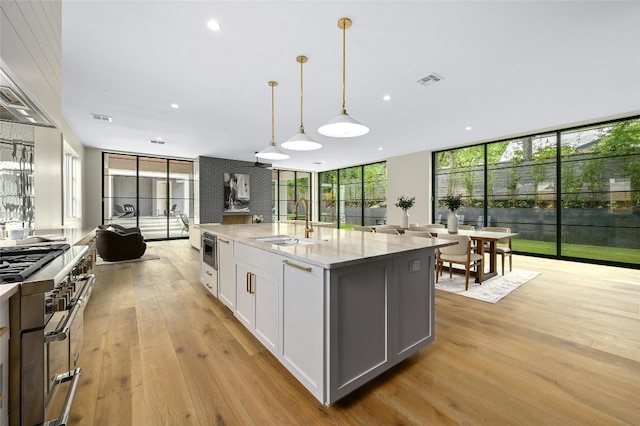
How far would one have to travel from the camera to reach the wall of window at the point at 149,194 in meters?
8.09

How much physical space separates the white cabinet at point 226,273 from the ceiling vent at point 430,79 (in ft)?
10.0

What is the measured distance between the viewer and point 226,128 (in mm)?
5496

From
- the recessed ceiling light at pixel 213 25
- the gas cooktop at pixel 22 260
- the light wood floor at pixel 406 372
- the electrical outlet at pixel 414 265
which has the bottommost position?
the light wood floor at pixel 406 372

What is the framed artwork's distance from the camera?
899cm

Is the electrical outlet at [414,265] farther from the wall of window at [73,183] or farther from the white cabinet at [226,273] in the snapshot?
the wall of window at [73,183]

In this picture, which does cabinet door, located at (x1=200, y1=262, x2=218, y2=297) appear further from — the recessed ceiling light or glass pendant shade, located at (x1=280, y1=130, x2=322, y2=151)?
the recessed ceiling light

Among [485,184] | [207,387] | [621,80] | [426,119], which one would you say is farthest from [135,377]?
[485,184]

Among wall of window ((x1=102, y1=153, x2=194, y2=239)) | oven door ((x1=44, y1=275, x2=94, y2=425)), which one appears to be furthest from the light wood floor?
wall of window ((x1=102, y1=153, x2=194, y2=239))

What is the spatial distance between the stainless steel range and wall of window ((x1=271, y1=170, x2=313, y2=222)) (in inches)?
379

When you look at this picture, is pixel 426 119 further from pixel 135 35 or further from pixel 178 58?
pixel 135 35

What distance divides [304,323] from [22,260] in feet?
5.14

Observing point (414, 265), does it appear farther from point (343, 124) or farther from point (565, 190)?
point (565, 190)

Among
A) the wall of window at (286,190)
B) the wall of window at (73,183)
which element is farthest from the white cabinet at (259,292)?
the wall of window at (286,190)

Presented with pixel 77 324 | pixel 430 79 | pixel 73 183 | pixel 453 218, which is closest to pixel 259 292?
pixel 77 324
